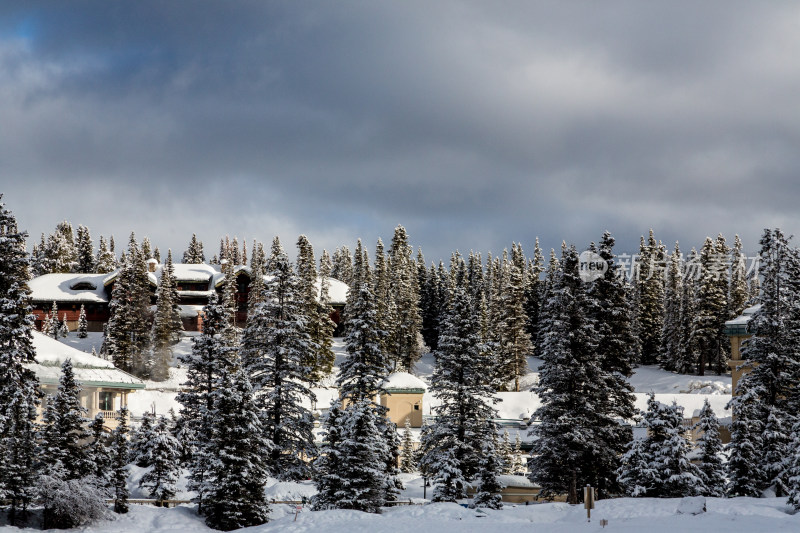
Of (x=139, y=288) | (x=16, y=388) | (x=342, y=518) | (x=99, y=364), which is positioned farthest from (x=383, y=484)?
(x=139, y=288)

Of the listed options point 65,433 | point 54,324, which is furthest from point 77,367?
point 54,324

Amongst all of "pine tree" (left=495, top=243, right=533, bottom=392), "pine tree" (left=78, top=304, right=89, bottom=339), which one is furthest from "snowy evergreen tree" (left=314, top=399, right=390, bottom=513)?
"pine tree" (left=78, top=304, right=89, bottom=339)

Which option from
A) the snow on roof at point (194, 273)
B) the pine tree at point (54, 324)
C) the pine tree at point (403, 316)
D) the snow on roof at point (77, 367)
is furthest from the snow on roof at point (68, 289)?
the snow on roof at point (77, 367)

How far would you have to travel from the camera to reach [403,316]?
325ft

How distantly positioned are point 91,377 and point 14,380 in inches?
1301

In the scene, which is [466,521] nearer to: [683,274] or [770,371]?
[770,371]

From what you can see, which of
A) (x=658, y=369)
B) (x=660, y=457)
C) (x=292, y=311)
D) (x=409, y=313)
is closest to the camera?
(x=660, y=457)

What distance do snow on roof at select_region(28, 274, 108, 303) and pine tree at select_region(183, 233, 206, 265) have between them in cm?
5660

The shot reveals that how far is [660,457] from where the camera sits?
105 ft

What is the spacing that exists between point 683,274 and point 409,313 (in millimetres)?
35381

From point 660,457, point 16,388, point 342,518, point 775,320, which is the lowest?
point 342,518

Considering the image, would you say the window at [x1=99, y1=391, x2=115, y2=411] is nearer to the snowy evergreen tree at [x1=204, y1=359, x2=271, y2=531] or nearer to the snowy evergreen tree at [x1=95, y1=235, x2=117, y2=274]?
the snowy evergreen tree at [x1=204, y1=359, x2=271, y2=531]

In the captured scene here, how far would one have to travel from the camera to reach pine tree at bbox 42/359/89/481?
106 ft

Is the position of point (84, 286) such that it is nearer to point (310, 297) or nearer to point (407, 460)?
point (310, 297)
